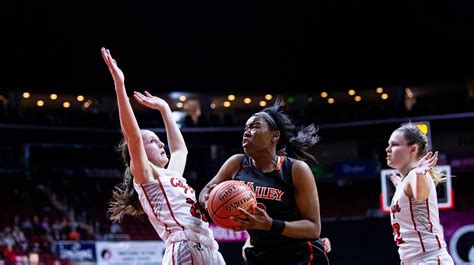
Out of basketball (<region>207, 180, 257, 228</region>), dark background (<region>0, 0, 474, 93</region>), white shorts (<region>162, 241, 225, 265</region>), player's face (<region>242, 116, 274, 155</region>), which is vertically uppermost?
dark background (<region>0, 0, 474, 93</region>)

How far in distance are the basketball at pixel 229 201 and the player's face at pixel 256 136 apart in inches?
12.4

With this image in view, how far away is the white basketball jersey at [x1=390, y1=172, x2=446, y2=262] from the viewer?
5414mm

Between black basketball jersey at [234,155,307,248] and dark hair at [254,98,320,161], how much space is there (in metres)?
0.30

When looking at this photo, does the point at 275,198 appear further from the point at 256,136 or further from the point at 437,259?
the point at 437,259

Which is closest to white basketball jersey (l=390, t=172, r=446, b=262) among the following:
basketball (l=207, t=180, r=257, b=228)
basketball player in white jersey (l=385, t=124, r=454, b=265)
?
basketball player in white jersey (l=385, t=124, r=454, b=265)

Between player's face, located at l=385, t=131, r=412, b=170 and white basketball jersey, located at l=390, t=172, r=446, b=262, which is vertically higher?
player's face, located at l=385, t=131, r=412, b=170

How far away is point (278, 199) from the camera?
4395 mm

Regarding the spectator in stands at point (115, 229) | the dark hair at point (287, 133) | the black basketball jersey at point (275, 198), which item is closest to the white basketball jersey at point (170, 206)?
the black basketball jersey at point (275, 198)

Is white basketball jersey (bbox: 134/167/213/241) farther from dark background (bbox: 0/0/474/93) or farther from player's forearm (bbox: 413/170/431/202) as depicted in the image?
dark background (bbox: 0/0/474/93)

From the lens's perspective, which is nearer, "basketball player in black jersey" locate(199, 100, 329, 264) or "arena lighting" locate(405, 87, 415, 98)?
"basketball player in black jersey" locate(199, 100, 329, 264)

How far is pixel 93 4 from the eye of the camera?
26.9 meters

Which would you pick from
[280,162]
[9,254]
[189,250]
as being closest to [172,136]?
[189,250]

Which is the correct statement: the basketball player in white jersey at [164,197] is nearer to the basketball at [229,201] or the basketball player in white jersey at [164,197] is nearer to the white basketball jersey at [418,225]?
the basketball at [229,201]

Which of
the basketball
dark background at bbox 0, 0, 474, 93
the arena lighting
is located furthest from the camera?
the arena lighting
